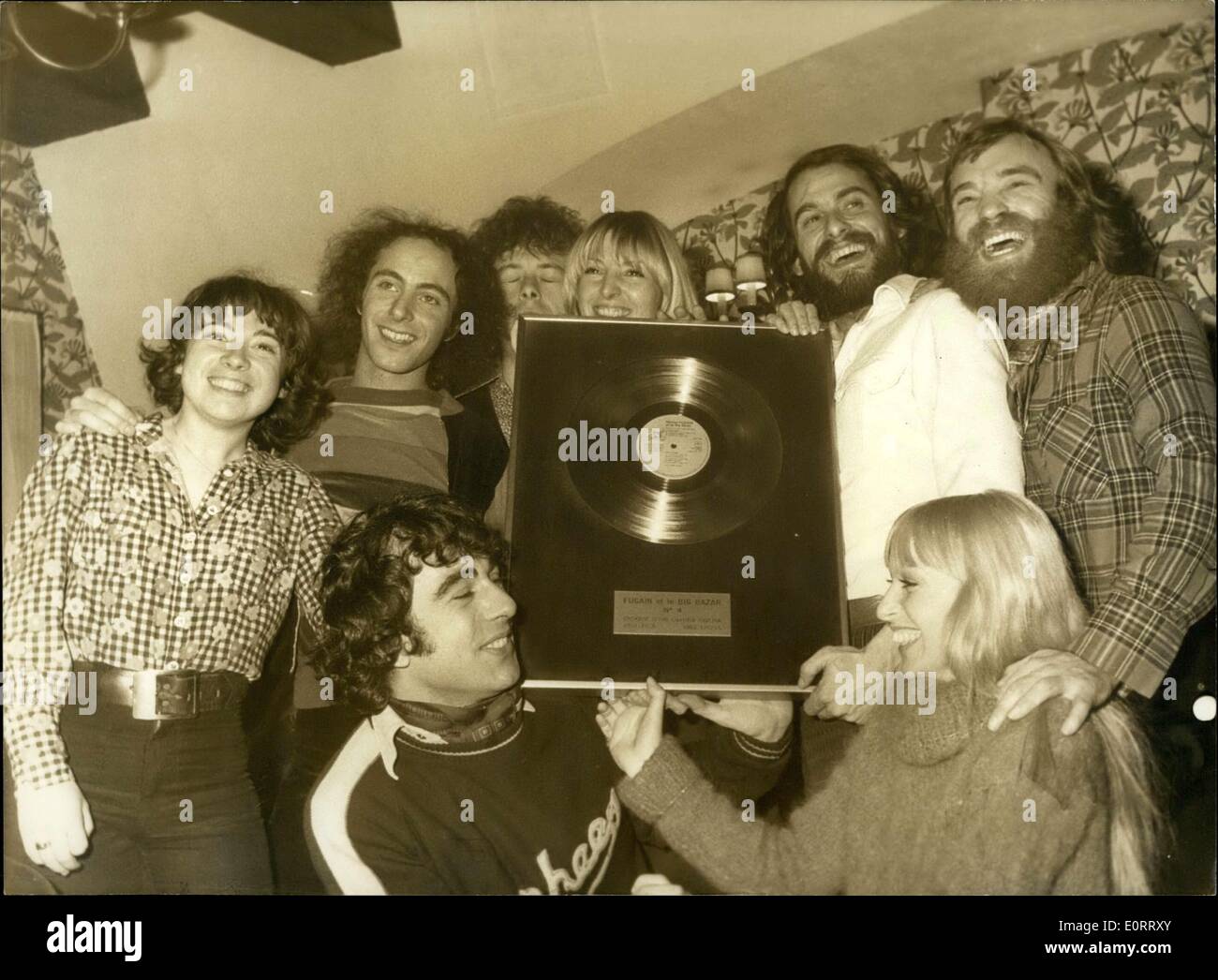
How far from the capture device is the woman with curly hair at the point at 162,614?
210cm

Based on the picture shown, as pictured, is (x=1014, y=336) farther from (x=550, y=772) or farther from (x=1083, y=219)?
(x=550, y=772)

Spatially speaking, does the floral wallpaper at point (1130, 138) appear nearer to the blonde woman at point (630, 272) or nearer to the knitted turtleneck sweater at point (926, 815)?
the blonde woman at point (630, 272)

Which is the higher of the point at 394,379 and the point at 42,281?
the point at 42,281

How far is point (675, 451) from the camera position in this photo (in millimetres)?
2215

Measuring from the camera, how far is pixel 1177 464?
2211 millimetres

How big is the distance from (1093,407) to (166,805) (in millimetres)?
1962

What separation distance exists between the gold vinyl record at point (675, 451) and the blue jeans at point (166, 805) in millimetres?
860

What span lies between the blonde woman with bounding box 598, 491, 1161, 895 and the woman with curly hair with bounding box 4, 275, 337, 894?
2.36ft

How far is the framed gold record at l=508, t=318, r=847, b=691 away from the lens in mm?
2131

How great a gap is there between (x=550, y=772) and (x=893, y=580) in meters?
0.76

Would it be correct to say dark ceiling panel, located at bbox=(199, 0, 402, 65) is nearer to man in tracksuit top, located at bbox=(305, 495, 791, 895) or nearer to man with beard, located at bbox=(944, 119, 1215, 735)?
man in tracksuit top, located at bbox=(305, 495, 791, 895)

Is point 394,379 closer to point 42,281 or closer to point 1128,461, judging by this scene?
point 42,281

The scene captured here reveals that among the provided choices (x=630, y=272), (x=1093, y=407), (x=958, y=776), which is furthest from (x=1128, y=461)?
(x=630, y=272)

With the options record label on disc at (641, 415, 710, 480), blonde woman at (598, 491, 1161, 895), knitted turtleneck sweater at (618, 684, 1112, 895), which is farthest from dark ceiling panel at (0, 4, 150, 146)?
knitted turtleneck sweater at (618, 684, 1112, 895)
